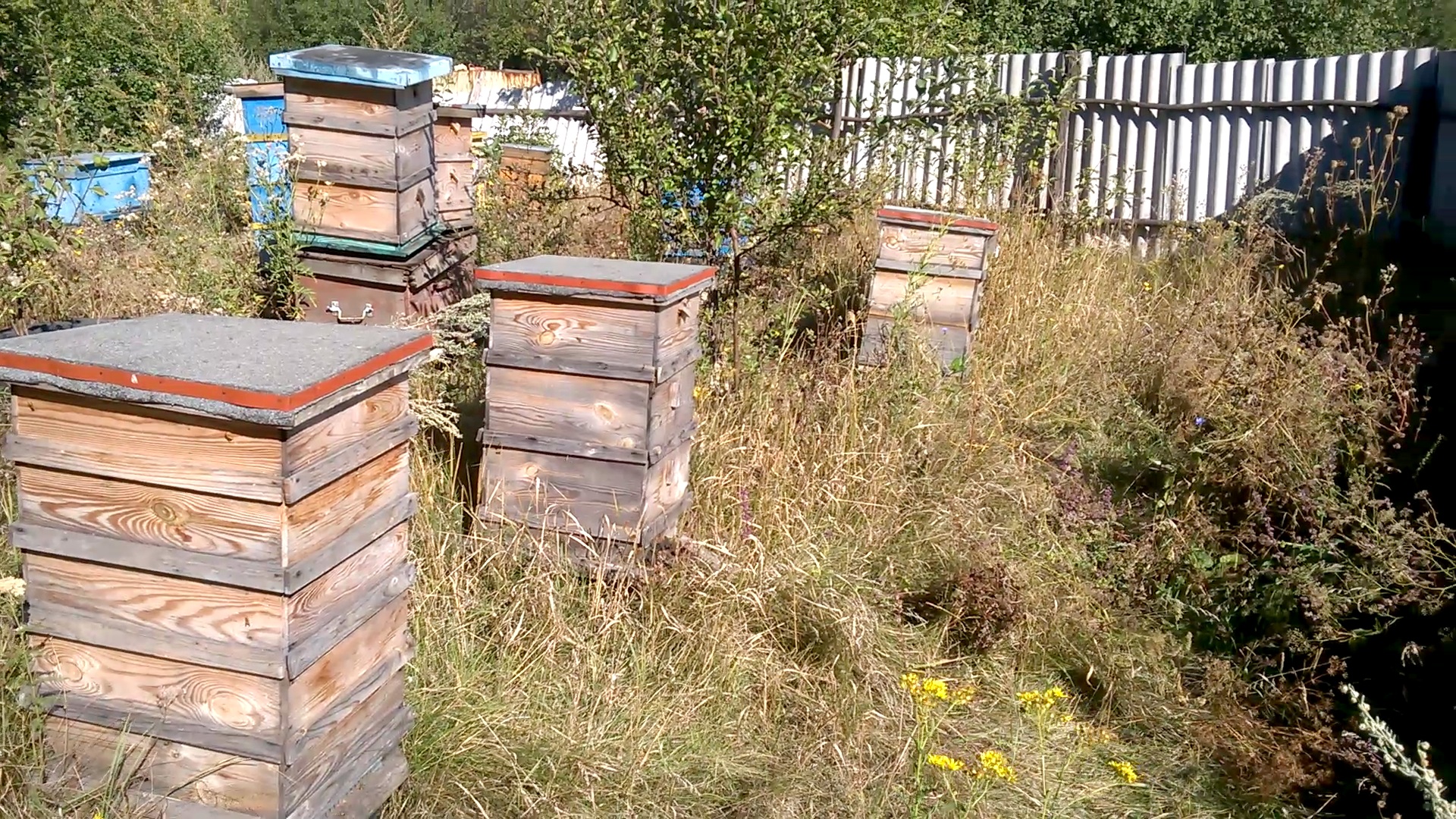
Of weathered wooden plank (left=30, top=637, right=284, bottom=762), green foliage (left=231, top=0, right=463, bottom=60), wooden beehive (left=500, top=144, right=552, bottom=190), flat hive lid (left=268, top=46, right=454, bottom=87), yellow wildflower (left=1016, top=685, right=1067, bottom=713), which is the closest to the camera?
weathered wooden plank (left=30, top=637, right=284, bottom=762)

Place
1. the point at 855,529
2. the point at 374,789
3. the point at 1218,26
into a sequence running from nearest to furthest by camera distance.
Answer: the point at 374,789 → the point at 855,529 → the point at 1218,26

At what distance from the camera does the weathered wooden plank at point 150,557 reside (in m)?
2.41

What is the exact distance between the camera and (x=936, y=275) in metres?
5.74

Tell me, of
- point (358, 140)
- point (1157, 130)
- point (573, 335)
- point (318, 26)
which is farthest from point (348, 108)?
point (318, 26)

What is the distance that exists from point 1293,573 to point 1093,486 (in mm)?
1193

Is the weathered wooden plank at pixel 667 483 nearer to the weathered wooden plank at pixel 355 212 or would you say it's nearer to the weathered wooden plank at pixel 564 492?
the weathered wooden plank at pixel 564 492

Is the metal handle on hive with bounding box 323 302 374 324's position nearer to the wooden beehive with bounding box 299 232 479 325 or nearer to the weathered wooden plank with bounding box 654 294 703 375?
the wooden beehive with bounding box 299 232 479 325

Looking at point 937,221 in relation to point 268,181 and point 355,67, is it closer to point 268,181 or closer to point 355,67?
point 355,67

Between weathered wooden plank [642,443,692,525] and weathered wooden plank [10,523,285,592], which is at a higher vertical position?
weathered wooden plank [10,523,285,592]

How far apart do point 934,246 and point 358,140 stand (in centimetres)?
272

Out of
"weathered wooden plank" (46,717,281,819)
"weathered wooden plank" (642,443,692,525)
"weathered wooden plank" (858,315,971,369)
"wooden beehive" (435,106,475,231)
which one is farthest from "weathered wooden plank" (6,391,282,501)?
"wooden beehive" (435,106,475,231)

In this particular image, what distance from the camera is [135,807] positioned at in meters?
2.60

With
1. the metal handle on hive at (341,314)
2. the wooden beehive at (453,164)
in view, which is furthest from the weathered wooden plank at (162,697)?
the wooden beehive at (453,164)

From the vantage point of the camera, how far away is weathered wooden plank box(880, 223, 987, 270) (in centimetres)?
575
